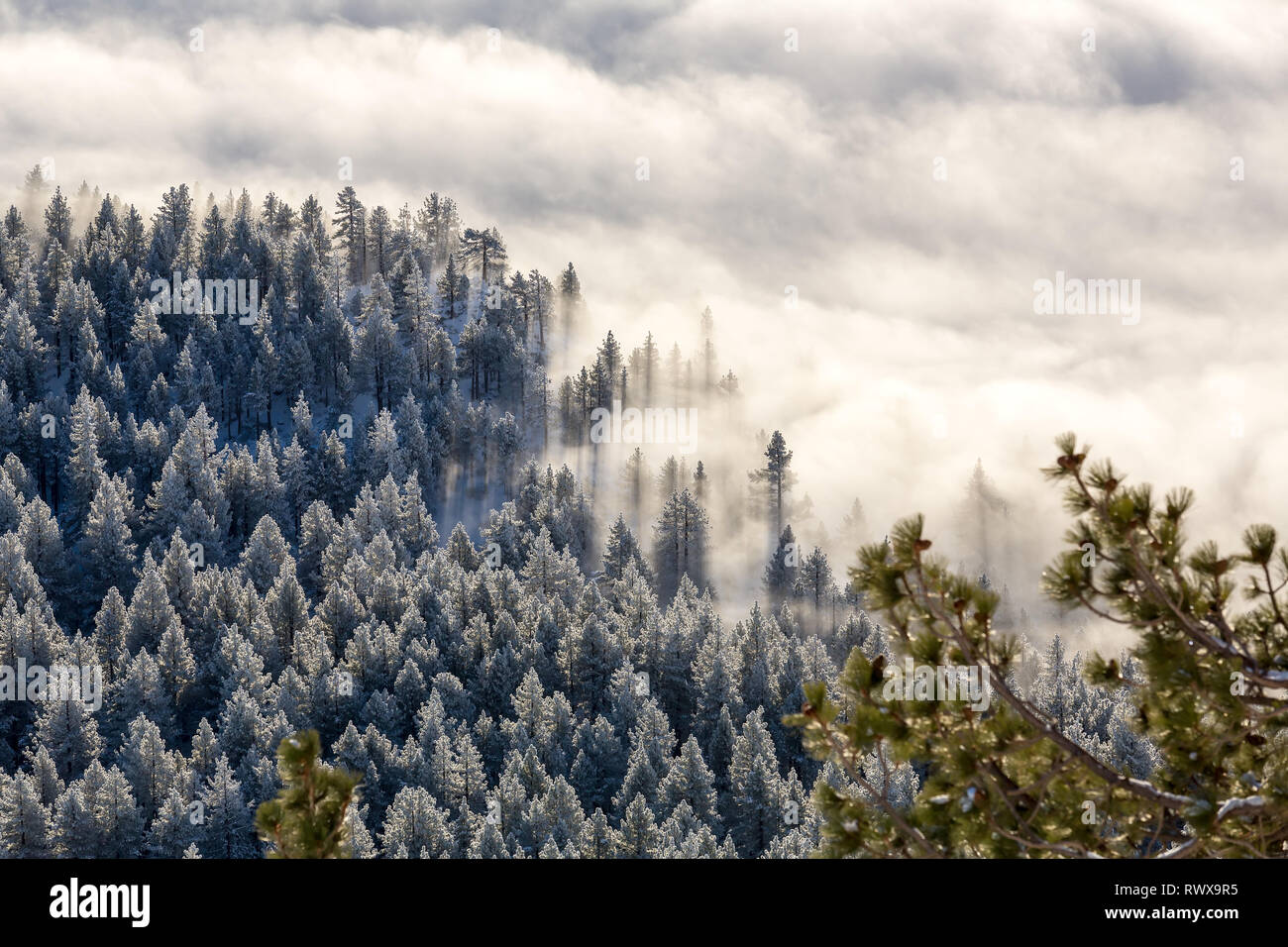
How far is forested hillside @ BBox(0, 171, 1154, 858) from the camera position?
5494cm

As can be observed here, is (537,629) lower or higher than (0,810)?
higher

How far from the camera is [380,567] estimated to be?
9106 centimetres

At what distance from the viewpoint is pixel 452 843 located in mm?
47562

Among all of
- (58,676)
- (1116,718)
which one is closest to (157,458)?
(58,676)

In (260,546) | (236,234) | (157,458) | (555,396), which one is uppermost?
(236,234)

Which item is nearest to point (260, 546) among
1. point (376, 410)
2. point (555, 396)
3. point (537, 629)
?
point (537, 629)

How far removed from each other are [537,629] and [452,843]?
30.2m

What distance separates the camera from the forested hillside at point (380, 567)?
5494 cm

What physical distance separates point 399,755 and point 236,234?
139299 mm

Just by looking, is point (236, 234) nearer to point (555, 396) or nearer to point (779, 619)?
point (555, 396)

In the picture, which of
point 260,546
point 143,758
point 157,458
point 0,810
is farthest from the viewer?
point 157,458

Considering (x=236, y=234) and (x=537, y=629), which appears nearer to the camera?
(x=537, y=629)

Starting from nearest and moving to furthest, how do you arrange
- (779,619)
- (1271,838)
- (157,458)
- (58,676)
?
(1271,838) → (58,676) → (779,619) → (157,458)

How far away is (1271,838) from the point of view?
884 cm
